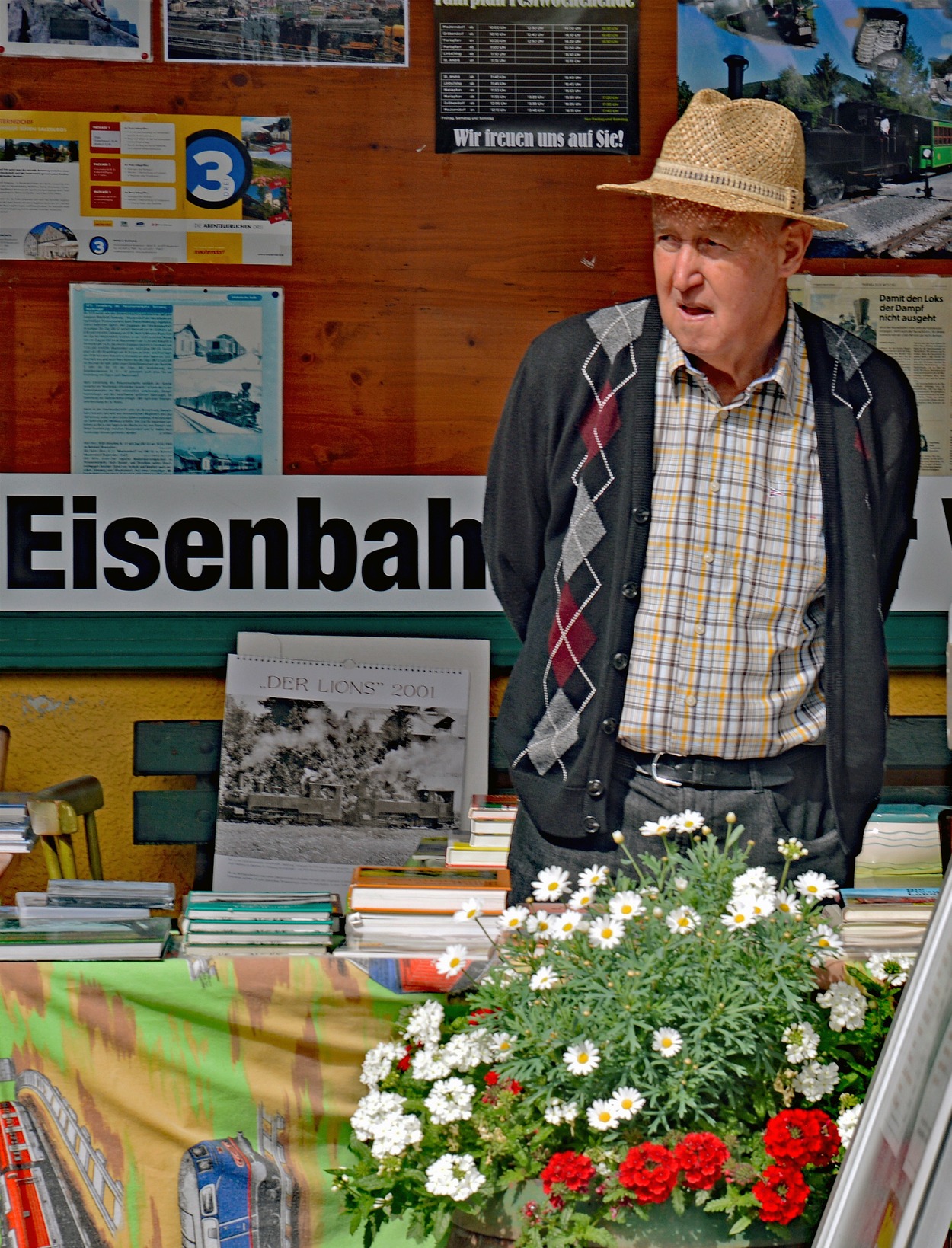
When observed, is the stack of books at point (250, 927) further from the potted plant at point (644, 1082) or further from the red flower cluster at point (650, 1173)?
the red flower cluster at point (650, 1173)

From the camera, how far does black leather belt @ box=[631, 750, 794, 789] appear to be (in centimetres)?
261

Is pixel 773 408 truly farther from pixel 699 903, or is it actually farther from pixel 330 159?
pixel 330 159

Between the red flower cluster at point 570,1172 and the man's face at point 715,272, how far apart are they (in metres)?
1.46

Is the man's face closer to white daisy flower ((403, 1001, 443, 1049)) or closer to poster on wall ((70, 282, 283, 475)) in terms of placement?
white daisy flower ((403, 1001, 443, 1049))

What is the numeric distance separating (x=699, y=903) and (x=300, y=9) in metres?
3.00

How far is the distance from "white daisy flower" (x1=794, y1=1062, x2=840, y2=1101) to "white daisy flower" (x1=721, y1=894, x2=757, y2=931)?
8.0 inches

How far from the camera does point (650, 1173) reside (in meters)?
1.79

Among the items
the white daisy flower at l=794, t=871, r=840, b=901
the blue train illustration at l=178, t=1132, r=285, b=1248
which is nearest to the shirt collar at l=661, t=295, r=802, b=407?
the white daisy flower at l=794, t=871, r=840, b=901

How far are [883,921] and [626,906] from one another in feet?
2.56

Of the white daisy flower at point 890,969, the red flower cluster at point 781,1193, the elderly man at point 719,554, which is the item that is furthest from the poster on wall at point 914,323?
the red flower cluster at point 781,1193

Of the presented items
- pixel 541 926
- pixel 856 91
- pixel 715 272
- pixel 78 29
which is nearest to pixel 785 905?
pixel 541 926

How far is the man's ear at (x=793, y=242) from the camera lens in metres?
2.63

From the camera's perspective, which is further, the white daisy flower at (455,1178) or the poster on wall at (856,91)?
the poster on wall at (856,91)

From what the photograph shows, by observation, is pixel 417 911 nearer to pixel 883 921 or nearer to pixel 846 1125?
pixel 883 921
